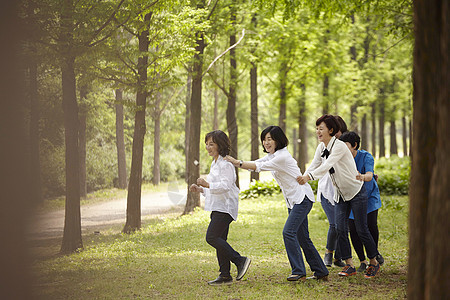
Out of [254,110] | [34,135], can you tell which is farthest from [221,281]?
[254,110]

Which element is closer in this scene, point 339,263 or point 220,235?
point 220,235

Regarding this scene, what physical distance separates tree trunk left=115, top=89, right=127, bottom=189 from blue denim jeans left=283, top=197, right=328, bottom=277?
20.7 feet

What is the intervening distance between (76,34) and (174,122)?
812 cm

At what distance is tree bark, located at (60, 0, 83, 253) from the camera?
904 cm

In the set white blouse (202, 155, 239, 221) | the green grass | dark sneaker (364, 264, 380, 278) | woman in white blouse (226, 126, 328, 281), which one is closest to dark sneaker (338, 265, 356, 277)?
dark sneaker (364, 264, 380, 278)

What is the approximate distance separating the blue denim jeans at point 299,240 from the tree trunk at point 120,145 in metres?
6.32

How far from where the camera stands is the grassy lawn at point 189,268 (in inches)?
221

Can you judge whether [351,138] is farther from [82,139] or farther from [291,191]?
[82,139]

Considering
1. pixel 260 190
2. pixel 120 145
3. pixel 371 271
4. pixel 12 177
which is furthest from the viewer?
pixel 260 190

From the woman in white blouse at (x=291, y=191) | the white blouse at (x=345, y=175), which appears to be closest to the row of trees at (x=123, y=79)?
the woman in white blouse at (x=291, y=191)

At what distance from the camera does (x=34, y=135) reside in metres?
7.71

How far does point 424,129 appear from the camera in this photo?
113 inches

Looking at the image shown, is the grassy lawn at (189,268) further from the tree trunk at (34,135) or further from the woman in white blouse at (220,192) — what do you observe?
the tree trunk at (34,135)

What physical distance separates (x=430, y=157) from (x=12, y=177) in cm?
521
